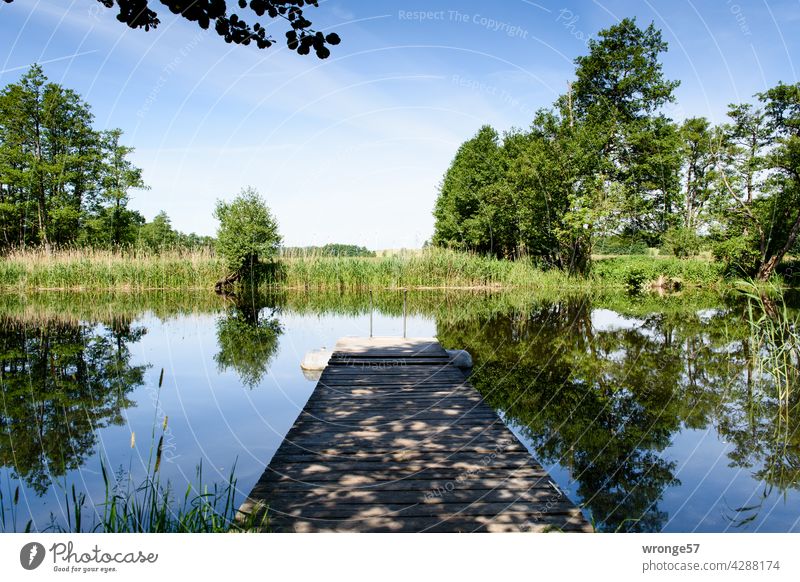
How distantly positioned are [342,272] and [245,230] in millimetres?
4900

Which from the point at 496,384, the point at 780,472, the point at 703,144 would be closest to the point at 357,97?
the point at 496,384

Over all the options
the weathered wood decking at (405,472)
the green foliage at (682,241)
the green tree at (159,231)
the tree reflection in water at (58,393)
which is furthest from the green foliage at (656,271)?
the green tree at (159,231)

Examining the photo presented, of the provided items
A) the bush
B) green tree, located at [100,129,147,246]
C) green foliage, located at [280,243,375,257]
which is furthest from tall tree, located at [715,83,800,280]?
green tree, located at [100,129,147,246]

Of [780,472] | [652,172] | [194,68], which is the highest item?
[652,172]

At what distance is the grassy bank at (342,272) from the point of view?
22688 mm

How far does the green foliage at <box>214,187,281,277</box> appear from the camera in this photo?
70.2 feet

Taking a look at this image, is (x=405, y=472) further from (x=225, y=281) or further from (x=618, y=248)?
(x=618, y=248)

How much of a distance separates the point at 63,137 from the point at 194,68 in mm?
25591

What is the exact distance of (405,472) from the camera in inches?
158

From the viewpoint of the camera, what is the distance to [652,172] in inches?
966

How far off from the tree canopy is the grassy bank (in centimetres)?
2041

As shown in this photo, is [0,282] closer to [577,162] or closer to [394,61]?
[394,61]

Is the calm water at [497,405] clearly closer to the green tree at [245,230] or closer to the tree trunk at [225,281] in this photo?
the green tree at [245,230]

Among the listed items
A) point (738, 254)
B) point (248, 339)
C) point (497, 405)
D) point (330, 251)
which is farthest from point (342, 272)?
point (738, 254)
